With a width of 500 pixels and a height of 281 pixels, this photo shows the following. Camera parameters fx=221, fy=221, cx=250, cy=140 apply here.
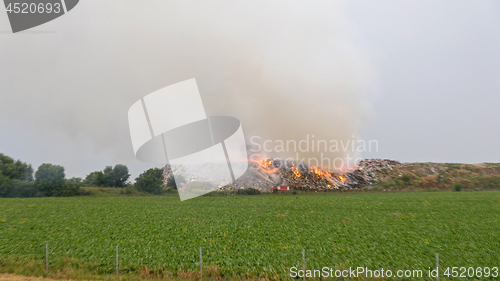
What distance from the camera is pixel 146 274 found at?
15.7m

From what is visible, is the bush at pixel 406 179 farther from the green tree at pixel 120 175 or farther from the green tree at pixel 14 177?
the green tree at pixel 14 177

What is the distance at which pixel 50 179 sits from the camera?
89.0m

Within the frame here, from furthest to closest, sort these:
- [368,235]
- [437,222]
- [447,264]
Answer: [437,222] → [368,235] → [447,264]

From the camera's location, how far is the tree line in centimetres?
8081

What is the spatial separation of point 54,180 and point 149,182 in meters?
35.1

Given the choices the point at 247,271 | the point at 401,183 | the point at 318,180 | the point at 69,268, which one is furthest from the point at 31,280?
the point at 401,183

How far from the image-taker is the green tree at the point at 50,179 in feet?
276

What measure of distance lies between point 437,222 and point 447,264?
16.0 metres

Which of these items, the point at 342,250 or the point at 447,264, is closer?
the point at 447,264

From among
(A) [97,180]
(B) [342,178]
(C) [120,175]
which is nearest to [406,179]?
(B) [342,178]

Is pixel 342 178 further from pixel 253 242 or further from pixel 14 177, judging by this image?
pixel 14 177

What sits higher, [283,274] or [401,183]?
[283,274]

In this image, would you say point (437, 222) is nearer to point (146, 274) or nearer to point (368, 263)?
point (368, 263)

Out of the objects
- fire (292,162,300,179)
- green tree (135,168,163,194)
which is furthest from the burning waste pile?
green tree (135,168,163,194)
